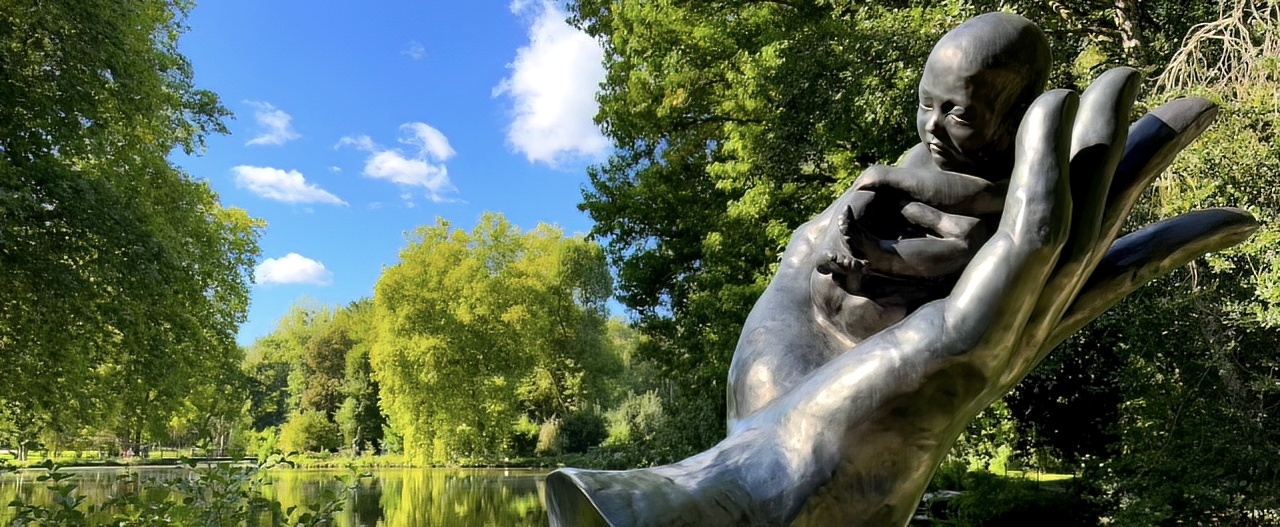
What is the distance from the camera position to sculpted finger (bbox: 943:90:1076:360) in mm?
1410

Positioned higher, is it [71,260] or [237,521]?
[71,260]

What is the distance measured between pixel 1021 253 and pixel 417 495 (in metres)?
24.4

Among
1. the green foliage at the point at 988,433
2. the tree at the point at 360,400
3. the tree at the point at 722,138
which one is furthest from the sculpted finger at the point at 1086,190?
the tree at the point at 360,400

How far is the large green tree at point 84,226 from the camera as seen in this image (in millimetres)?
11641

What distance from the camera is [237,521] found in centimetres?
510

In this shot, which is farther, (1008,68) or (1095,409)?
(1095,409)

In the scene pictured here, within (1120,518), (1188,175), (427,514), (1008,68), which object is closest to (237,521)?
(1008,68)

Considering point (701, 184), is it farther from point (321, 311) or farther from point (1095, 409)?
point (321, 311)

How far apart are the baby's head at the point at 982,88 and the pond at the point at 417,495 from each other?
1283 centimetres

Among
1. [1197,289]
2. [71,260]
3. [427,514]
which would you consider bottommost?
[427,514]

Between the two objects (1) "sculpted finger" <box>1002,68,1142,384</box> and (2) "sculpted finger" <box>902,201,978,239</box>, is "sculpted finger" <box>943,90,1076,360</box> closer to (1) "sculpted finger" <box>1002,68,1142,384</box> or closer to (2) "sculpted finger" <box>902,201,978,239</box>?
(1) "sculpted finger" <box>1002,68,1142,384</box>

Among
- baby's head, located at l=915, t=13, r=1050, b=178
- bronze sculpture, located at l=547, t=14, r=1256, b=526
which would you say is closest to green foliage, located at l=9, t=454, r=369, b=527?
bronze sculpture, located at l=547, t=14, r=1256, b=526

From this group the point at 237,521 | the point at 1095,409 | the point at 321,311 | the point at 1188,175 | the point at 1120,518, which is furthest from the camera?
the point at 321,311

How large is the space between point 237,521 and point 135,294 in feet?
30.4
